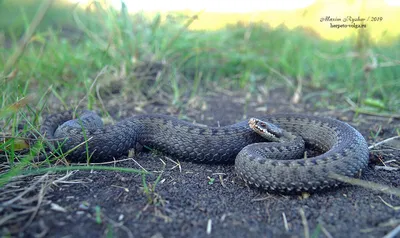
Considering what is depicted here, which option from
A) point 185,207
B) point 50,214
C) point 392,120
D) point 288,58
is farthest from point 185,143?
point 288,58

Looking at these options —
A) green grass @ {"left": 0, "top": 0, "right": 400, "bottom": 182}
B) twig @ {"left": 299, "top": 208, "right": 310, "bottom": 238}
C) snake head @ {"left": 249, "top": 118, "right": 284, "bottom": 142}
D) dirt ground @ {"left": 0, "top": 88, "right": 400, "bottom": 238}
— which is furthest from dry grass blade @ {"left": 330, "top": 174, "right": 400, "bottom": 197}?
green grass @ {"left": 0, "top": 0, "right": 400, "bottom": 182}

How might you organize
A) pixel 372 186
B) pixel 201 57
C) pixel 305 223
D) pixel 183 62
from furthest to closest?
1. pixel 201 57
2. pixel 183 62
3. pixel 372 186
4. pixel 305 223

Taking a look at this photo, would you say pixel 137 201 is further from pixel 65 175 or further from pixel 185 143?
pixel 185 143

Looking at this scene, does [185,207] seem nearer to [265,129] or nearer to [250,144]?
[250,144]

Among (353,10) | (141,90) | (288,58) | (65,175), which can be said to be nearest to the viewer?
(65,175)

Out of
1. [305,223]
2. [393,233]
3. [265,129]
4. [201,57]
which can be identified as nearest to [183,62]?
[201,57]

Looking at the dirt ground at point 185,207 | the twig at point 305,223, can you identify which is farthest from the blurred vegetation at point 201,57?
the twig at point 305,223

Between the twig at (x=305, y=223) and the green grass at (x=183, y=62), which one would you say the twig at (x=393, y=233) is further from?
the green grass at (x=183, y=62)
